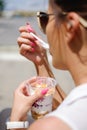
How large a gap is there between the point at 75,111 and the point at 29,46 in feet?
2.88

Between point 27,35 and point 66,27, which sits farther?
point 27,35

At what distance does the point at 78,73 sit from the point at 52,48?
178mm

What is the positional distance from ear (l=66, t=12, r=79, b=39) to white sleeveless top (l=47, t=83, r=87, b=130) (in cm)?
22

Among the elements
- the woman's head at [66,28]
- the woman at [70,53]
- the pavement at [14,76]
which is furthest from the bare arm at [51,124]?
the pavement at [14,76]

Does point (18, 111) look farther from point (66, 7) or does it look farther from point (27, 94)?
point (66, 7)

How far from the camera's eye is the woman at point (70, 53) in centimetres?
127

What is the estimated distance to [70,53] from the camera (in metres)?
1.46

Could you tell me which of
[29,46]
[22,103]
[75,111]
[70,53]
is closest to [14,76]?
[29,46]

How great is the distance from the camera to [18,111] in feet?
5.97

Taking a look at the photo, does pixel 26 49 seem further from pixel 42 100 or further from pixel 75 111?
pixel 75 111

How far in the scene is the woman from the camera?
50.2 inches

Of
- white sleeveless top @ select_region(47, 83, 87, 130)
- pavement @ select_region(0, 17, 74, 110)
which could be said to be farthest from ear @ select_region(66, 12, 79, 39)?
pavement @ select_region(0, 17, 74, 110)

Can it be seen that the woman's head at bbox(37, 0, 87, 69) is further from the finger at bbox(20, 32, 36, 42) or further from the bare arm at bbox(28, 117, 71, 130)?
the finger at bbox(20, 32, 36, 42)

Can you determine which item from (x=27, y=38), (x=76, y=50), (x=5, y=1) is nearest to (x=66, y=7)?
(x=76, y=50)
